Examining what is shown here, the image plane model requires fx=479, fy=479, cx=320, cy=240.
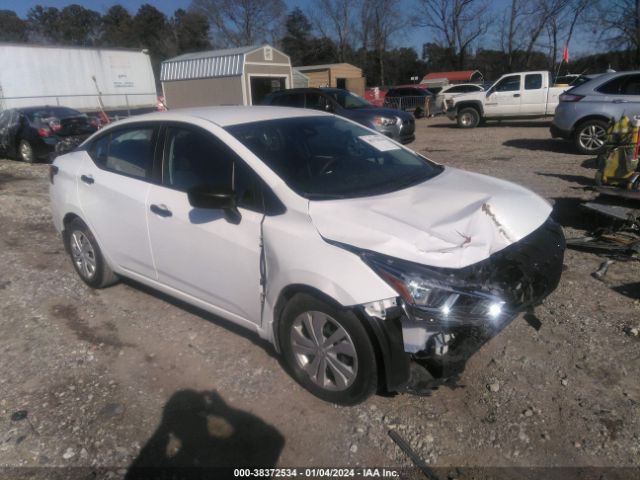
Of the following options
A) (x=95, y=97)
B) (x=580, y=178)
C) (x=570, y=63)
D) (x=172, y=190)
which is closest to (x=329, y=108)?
(x=580, y=178)

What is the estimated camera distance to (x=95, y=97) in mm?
23859

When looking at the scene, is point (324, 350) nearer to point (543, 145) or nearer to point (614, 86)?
point (614, 86)

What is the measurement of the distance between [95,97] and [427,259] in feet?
83.6

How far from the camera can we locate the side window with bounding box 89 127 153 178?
367cm

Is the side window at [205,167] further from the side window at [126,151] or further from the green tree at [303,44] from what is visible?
the green tree at [303,44]

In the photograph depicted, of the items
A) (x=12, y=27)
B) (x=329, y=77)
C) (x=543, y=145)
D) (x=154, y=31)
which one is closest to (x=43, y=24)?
(x=12, y=27)

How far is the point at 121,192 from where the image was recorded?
3.77m

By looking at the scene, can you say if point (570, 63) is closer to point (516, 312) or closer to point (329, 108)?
point (329, 108)

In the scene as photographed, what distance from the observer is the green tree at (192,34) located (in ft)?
204

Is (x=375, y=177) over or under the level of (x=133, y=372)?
over

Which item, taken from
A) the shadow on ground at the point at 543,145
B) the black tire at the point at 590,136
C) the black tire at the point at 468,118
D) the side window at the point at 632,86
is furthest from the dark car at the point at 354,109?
the black tire at the point at 468,118

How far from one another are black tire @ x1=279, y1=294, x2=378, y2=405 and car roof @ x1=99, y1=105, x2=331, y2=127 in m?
1.46

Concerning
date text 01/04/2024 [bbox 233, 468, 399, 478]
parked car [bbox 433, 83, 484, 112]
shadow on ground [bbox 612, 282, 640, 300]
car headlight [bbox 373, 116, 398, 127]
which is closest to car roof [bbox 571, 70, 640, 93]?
car headlight [bbox 373, 116, 398, 127]

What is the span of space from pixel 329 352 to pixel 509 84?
16.5 meters
